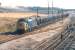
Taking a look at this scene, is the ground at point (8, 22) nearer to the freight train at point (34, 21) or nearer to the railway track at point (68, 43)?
the freight train at point (34, 21)

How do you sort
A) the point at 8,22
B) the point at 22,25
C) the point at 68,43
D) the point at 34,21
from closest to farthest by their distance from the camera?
the point at 68,43 < the point at 8,22 < the point at 22,25 < the point at 34,21

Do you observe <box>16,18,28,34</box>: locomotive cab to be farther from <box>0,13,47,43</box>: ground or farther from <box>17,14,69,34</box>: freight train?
<box>0,13,47,43</box>: ground

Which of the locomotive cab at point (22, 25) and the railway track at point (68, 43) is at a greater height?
the locomotive cab at point (22, 25)

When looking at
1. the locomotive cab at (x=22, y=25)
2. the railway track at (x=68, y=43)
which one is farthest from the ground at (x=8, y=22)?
the railway track at (x=68, y=43)

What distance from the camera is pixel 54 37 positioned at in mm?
17953

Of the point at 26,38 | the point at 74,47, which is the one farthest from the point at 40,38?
the point at 74,47

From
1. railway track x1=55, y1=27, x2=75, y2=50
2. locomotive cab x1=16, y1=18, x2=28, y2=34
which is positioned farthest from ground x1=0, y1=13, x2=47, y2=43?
railway track x1=55, y1=27, x2=75, y2=50

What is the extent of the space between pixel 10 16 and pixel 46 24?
1.61 metres

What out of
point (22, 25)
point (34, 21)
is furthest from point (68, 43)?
point (22, 25)

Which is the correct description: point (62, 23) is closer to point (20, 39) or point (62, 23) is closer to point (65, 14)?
point (65, 14)

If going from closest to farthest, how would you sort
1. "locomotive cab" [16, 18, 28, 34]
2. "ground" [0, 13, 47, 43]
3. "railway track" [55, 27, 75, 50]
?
"railway track" [55, 27, 75, 50]
"ground" [0, 13, 47, 43]
"locomotive cab" [16, 18, 28, 34]

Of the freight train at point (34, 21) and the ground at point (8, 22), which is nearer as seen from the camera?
the ground at point (8, 22)

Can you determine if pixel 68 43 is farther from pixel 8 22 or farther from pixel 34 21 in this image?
pixel 8 22

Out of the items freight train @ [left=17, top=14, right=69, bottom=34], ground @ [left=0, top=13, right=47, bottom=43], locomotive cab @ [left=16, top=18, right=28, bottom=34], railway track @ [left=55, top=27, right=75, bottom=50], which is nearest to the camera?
railway track @ [left=55, top=27, right=75, bottom=50]
